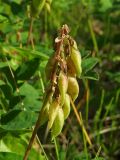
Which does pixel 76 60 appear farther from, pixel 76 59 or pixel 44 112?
pixel 44 112

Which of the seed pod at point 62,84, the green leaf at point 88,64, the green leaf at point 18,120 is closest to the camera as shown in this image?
the seed pod at point 62,84

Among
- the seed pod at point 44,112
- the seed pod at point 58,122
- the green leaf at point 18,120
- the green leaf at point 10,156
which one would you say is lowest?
the green leaf at point 10,156

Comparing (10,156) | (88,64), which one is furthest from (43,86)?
(10,156)

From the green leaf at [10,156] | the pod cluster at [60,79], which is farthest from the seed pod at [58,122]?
the green leaf at [10,156]

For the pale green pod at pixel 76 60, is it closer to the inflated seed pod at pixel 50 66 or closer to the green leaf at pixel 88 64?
the inflated seed pod at pixel 50 66

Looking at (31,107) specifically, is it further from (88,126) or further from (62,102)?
(88,126)

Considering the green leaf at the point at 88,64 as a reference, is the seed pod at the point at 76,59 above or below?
above

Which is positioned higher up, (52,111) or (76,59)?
(76,59)

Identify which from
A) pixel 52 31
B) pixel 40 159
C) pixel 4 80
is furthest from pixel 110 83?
pixel 40 159
